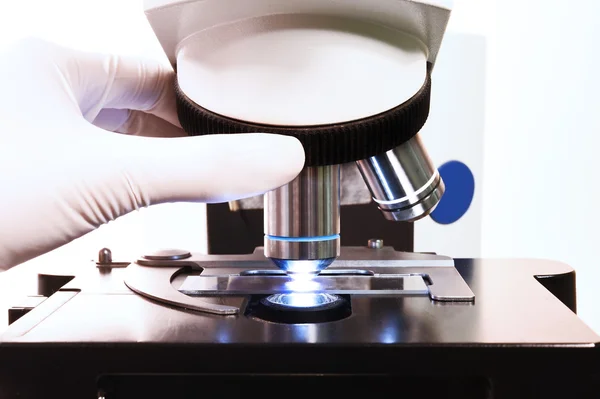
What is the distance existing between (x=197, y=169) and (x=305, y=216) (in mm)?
97

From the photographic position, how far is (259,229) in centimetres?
87

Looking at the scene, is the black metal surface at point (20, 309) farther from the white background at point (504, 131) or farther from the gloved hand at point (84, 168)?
the white background at point (504, 131)

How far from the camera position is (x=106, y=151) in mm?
452

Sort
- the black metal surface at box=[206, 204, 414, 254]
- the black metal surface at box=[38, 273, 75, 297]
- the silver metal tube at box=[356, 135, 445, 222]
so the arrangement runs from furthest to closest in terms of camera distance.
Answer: the black metal surface at box=[206, 204, 414, 254]
the black metal surface at box=[38, 273, 75, 297]
the silver metal tube at box=[356, 135, 445, 222]

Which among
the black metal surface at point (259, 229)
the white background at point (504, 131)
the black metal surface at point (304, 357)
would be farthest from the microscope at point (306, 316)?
the white background at point (504, 131)

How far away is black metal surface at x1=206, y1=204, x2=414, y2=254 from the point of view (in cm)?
87

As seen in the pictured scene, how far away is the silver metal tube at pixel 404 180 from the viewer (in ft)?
1.72

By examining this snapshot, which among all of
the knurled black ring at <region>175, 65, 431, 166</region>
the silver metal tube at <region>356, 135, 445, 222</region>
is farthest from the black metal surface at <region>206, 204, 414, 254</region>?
the knurled black ring at <region>175, 65, 431, 166</region>

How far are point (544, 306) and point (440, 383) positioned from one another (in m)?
0.15

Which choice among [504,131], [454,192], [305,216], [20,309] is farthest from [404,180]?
[504,131]

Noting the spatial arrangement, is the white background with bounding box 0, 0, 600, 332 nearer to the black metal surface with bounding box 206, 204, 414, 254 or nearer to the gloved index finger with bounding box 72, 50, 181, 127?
the black metal surface with bounding box 206, 204, 414, 254

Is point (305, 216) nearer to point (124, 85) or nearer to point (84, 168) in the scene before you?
point (84, 168)

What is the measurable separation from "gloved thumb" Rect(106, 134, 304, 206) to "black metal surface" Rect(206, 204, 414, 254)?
1.30 ft

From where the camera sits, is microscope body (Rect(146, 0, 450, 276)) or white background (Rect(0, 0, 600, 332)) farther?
white background (Rect(0, 0, 600, 332))
